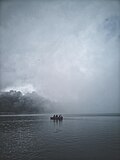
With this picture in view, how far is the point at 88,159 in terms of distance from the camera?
2984 centimetres

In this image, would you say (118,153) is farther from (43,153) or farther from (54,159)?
(43,153)

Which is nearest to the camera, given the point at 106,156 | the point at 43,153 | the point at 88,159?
the point at 88,159

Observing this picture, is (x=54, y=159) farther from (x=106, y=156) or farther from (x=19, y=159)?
(x=106, y=156)

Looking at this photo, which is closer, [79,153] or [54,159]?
[54,159]

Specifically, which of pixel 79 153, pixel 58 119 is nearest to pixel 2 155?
Result: pixel 79 153

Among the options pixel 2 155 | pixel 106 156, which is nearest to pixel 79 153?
pixel 106 156

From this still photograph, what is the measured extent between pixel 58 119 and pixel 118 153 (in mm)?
126953

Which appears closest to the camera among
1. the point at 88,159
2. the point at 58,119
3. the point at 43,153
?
the point at 88,159

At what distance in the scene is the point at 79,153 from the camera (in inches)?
1348

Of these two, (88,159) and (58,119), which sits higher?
(88,159)

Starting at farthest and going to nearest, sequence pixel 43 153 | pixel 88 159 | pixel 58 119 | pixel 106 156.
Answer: pixel 58 119
pixel 43 153
pixel 106 156
pixel 88 159

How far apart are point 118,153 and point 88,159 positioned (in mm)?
9069

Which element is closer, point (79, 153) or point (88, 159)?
point (88, 159)

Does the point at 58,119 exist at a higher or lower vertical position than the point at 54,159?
lower
